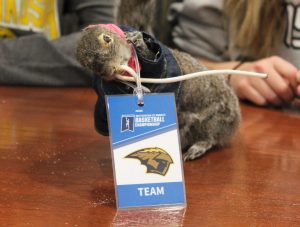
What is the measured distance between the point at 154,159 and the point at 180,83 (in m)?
0.13

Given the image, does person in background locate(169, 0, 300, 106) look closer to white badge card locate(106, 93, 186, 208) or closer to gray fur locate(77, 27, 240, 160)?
gray fur locate(77, 27, 240, 160)

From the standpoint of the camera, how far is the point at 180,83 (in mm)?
580

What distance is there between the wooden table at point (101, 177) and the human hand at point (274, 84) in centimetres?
14

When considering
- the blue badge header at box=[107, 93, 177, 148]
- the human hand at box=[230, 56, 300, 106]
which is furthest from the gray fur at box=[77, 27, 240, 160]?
the human hand at box=[230, 56, 300, 106]

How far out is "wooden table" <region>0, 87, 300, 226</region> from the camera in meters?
0.47

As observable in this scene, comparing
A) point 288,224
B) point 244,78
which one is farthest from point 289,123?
point 288,224

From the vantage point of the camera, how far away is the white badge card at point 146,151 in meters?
0.47


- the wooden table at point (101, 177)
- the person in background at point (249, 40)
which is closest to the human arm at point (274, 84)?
the person in background at point (249, 40)

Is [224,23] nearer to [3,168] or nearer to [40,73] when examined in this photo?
[40,73]

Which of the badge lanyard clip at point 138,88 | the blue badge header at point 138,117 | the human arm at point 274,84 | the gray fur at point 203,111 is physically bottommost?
the human arm at point 274,84

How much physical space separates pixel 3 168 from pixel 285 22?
77 centimetres

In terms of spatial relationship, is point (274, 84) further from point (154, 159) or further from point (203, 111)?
point (154, 159)

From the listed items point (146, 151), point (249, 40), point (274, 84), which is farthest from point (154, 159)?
point (249, 40)

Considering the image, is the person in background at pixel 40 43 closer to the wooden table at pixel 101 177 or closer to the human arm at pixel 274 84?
the wooden table at pixel 101 177
